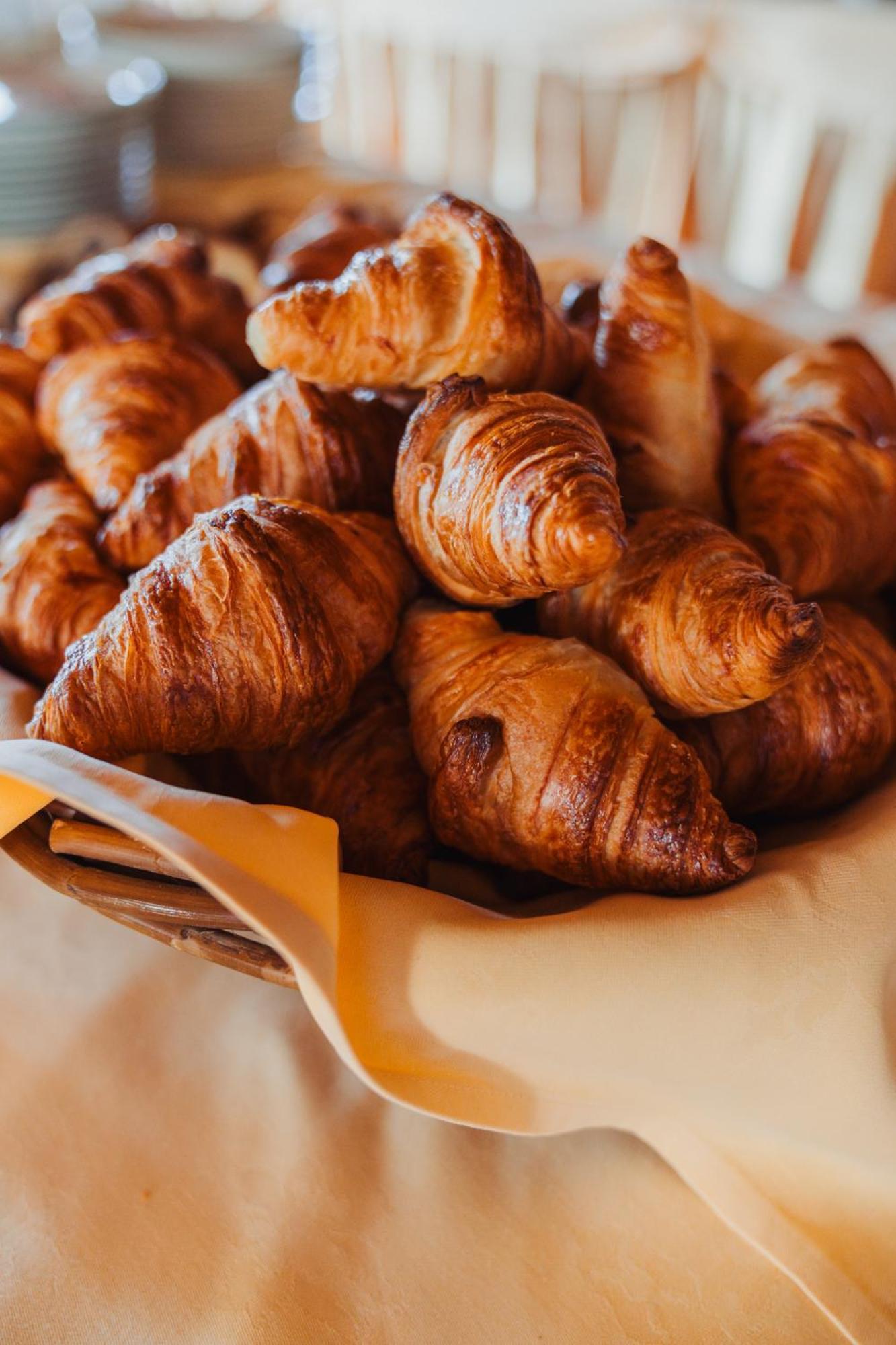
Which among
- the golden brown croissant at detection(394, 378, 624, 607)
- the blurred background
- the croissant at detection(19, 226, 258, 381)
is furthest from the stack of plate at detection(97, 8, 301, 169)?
the golden brown croissant at detection(394, 378, 624, 607)

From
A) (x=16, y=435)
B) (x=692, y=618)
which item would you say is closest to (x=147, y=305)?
(x=16, y=435)

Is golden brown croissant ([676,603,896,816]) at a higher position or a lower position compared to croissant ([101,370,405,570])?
lower

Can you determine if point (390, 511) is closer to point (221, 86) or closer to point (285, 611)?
point (285, 611)

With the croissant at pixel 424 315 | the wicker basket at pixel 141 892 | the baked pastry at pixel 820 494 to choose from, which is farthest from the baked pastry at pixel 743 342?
the wicker basket at pixel 141 892

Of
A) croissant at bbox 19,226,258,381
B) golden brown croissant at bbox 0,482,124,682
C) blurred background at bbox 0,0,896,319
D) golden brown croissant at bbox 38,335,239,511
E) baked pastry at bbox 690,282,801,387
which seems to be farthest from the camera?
blurred background at bbox 0,0,896,319

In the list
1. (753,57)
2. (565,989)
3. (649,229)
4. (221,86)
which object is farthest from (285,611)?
(649,229)

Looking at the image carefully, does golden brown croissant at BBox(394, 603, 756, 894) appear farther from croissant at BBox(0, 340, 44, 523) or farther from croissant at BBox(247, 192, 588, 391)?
croissant at BBox(0, 340, 44, 523)

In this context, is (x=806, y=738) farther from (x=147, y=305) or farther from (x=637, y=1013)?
(x=147, y=305)

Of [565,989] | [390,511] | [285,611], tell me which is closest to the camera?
[565,989]
